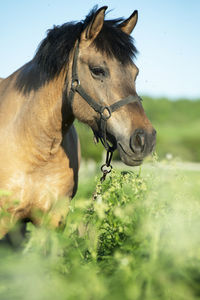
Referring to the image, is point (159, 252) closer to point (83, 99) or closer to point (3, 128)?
point (83, 99)

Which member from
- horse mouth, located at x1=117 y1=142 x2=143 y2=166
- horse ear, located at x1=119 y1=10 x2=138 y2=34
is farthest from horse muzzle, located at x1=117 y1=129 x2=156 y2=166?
horse ear, located at x1=119 y1=10 x2=138 y2=34

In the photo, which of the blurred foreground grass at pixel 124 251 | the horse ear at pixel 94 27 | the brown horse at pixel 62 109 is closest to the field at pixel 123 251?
the blurred foreground grass at pixel 124 251

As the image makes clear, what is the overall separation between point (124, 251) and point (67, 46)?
2279 millimetres

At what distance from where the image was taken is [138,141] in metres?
3.10

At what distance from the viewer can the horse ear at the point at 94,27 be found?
137 inches

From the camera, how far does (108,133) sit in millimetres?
3414

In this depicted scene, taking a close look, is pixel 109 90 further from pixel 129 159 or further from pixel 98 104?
pixel 129 159

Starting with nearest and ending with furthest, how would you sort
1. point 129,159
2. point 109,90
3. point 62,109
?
point 129,159 < point 109,90 < point 62,109

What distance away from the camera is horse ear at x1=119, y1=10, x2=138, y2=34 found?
4.00 meters

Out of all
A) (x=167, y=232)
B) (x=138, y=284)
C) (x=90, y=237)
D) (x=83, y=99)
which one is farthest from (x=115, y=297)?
(x=83, y=99)

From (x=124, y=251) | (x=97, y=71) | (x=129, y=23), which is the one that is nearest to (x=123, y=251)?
(x=124, y=251)

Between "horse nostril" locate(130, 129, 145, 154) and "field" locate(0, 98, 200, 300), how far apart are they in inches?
20.6

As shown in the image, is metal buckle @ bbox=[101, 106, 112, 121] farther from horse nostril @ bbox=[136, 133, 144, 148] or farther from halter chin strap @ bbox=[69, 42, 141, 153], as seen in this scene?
horse nostril @ bbox=[136, 133, 144, 148]

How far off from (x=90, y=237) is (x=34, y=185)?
166 centimetres
